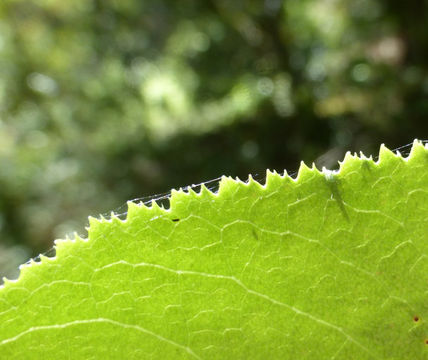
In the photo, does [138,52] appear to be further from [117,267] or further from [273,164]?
[117,267]

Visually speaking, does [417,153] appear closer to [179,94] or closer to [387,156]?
[387,156]

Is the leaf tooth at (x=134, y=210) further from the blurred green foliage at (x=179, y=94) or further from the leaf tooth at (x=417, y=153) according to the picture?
the blurred green foliage at (x=179, y=94)

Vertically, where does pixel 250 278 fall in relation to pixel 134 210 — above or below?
below

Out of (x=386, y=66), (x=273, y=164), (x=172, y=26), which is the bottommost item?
(x=273, y=164)

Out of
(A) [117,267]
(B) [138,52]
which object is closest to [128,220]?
(A) [117,267]

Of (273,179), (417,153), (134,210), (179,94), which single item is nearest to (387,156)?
(417,153)
